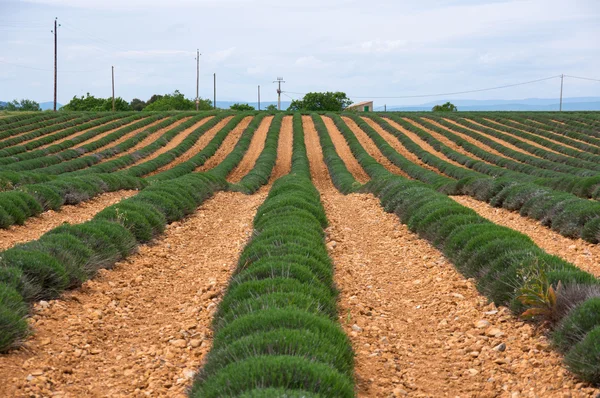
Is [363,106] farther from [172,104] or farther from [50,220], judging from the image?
[50,220]

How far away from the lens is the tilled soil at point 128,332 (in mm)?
5027

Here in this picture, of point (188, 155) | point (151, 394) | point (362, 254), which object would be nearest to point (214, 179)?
point (362, 254)

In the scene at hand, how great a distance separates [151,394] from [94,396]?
439 millimetres

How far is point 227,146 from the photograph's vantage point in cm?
4038

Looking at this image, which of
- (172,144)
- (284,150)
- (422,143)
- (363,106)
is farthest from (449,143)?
(363,106)

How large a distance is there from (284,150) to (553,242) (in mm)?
29094

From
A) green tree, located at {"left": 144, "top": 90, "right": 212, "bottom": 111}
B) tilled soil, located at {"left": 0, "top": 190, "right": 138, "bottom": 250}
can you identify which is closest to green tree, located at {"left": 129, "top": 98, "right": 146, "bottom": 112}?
green tree, located at {"left": 144, "top": 90, "right": 212, "bottom": 111}

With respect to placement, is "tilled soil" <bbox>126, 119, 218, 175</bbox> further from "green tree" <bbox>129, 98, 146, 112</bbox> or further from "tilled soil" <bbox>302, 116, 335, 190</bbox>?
"green tree" <bbox>129, 98, 146, 112</bbox>

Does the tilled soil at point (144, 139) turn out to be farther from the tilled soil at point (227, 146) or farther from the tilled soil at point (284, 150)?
the tilled soil at point (284, 150)

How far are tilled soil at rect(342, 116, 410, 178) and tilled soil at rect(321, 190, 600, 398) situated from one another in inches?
839

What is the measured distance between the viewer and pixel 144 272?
8891 millimetres

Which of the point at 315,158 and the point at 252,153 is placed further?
the point at 252,153

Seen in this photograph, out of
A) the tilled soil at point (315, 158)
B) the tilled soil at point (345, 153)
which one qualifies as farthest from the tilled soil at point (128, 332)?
the tilled soil at point (345, 153)

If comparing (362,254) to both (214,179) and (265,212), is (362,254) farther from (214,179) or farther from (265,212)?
(214,179)
